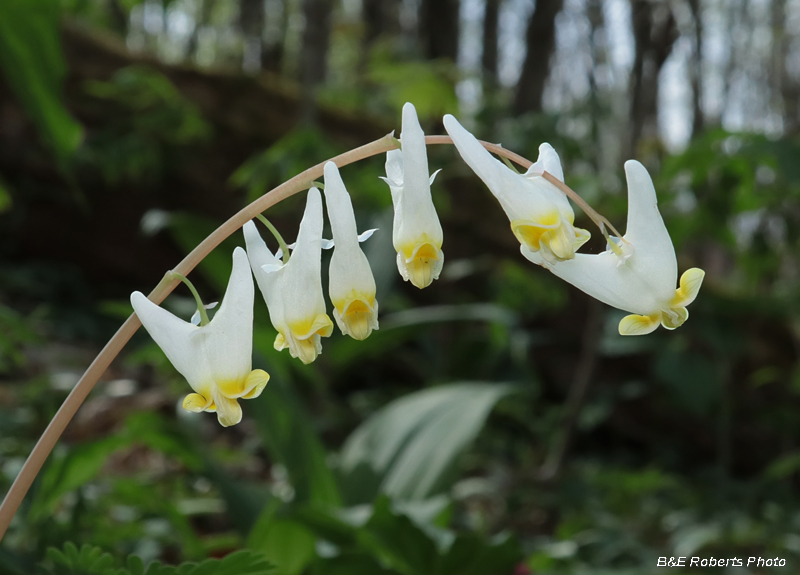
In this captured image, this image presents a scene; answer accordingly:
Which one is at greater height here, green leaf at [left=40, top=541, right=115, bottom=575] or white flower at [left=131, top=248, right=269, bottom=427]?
white flower at [left=131, top=248, right=269, bottom=427]

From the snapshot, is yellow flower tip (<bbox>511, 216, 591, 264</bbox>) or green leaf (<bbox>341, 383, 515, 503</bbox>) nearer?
yellow flower tip (<bbox>511, 216, 591, 264</bbox>)

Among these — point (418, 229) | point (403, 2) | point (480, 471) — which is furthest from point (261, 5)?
point (418, 229)

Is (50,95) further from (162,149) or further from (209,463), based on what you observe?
(162,149)

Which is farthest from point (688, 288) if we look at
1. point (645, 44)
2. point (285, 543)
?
point (645, 44)

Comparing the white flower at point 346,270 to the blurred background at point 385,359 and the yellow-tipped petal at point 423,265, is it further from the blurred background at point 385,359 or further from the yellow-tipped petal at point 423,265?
the blurred background at point 385,359

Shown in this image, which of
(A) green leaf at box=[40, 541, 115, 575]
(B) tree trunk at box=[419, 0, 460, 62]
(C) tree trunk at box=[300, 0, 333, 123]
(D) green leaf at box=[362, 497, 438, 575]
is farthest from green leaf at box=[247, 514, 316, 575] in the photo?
(B) tree trunk at box=[419, 0, 460, 62]

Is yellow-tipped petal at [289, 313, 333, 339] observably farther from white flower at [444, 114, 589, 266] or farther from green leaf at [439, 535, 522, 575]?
green leaf at [439, 535, 522, 575]
